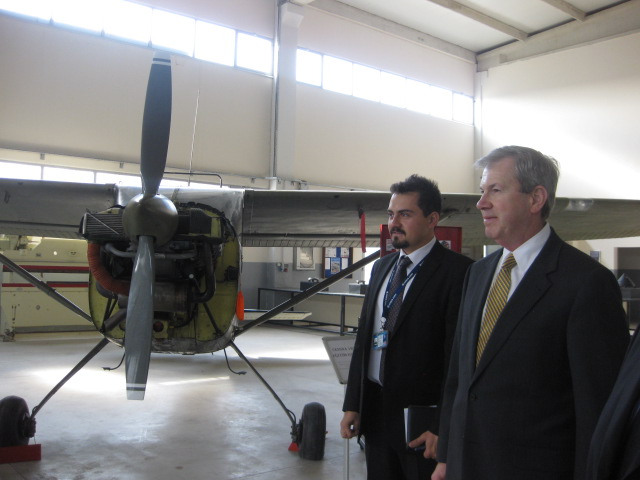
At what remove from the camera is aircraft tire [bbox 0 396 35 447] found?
441 centimetres

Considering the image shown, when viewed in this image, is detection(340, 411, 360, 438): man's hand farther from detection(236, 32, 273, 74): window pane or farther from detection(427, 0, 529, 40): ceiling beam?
detection(427, 0, 529, 40): ceiling beam

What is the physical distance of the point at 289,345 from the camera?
38.4ft

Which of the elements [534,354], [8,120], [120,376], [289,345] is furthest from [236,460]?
[8,120]

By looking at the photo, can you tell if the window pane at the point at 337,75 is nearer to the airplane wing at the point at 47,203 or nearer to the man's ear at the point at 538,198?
the airplane wing at the point at 47,203

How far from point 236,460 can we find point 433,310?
273 cm

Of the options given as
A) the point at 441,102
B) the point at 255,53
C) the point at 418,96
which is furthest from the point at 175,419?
the point at 441,102

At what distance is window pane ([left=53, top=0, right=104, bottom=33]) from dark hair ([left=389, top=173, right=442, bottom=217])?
504 inches

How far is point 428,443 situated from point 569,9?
59.3ft

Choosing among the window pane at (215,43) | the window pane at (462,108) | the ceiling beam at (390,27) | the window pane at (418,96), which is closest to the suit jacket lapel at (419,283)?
the window pane at (215,43)

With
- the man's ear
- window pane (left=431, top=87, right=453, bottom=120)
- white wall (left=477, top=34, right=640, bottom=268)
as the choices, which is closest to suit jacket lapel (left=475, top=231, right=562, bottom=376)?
the man's ear

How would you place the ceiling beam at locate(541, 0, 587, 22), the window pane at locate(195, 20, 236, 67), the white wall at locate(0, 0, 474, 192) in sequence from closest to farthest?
the white wall at locate(0, 0, 474, 192) < the window pane at locate(195, 20, 236, 67) < the ceiling beam at locate(541, 0, 587, 22)

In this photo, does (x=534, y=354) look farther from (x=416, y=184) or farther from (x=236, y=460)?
(x=236, y=460)

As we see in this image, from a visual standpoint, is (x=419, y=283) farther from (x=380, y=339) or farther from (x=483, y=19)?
(x=483, y=19)

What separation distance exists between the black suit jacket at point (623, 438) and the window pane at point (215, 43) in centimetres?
1503
